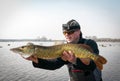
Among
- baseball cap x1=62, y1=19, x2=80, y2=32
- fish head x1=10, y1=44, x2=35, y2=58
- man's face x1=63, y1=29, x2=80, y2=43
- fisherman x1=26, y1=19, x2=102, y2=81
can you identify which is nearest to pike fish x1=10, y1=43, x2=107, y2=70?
fish head x1=10, y1=44, x2=35, y2=58

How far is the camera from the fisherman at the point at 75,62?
19.0 feet

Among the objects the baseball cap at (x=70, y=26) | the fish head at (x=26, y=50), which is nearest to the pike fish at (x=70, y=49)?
the fish head at (x=26, y=50)

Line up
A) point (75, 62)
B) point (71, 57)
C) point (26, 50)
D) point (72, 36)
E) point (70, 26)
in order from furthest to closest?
point (70, 26) < point (72, 36) < point (75, 62) < point (71, 57) < point (26, 50)

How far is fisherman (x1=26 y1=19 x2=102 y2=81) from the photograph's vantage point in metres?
5.79

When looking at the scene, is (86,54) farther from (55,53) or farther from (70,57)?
(55,53)

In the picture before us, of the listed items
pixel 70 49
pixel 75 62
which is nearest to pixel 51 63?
pixel 75 62

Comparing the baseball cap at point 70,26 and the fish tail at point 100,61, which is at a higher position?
the baseball cap at point 70,26

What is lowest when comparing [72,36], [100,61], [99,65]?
[99,65]

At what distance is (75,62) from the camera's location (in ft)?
19.1

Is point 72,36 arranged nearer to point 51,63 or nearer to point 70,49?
point 70,49

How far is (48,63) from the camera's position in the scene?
6496 mm

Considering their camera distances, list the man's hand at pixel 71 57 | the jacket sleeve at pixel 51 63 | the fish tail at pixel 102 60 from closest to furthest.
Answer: the fish tail at pixel 102 60 < the man's hand at pixel 71 57 < the jacket sleeve at pixel 51 63

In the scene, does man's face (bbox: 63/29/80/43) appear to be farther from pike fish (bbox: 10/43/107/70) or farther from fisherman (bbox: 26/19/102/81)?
pike fish (bbox: 10/43/107/70)

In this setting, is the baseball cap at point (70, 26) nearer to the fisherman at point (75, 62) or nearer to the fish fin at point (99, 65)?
the fisherman at point (75, 62)
